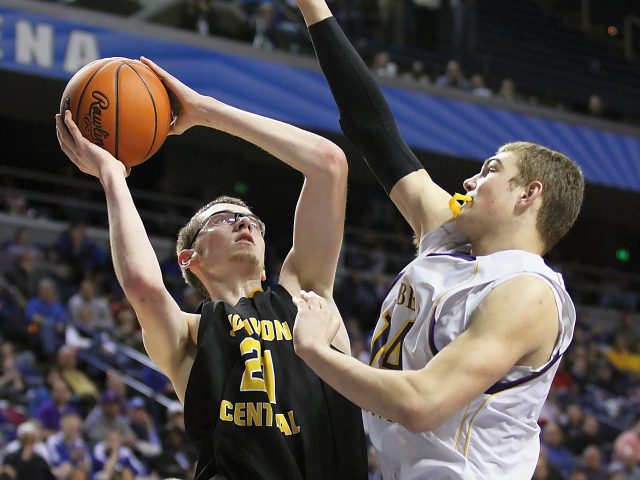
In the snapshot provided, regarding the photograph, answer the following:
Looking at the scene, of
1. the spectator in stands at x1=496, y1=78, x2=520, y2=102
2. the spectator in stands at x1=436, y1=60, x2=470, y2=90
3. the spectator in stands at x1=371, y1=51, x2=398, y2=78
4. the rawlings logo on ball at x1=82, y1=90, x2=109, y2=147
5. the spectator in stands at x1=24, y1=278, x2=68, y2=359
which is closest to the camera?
the rawlings logo on ball at x1=82, y1=90, x2=109, y2=147

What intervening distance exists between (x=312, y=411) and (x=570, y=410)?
8347mm

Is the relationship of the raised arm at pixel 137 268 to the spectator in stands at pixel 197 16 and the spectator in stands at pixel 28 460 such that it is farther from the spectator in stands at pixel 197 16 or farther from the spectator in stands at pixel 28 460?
the spectator in stands at pixel 197 16

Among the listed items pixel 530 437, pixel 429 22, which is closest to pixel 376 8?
pixel 429 22

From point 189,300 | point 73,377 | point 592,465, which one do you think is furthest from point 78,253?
point 592,465

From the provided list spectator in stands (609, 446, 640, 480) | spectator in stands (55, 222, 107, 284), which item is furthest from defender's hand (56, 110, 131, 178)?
spectator in stands (609, 446, 640, 480)

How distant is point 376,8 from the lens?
1322cm

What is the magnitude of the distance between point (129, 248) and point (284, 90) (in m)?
9.27

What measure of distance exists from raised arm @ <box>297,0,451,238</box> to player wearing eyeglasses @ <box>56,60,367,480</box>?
15 cm

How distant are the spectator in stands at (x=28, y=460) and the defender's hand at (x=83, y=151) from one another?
15.2ft

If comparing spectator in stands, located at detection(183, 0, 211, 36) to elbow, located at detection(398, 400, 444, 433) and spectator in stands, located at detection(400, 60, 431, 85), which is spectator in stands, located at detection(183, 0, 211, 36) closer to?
spectator in stands, located at detection(400, 60, 431, 85)

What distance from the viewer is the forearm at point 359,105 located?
293cm

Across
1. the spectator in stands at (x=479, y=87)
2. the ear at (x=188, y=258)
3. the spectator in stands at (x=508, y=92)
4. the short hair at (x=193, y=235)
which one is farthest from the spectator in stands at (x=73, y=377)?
the spectator in stands at (x=508, y=92)

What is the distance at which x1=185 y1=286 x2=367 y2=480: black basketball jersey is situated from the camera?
9.04 feet

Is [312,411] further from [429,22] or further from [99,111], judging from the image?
[429,22]
